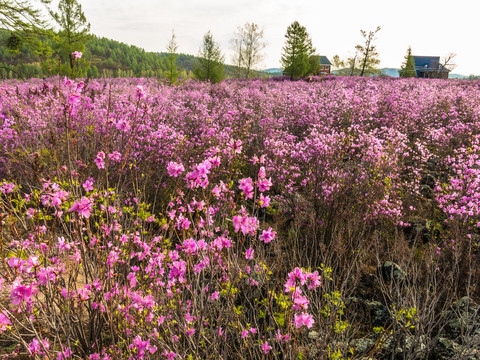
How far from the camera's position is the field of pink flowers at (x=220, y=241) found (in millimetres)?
2137

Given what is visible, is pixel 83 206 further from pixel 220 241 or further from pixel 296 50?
pixel 296 50

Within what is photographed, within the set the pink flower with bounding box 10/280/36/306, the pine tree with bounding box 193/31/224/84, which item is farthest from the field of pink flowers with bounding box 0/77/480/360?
the pine tree with bounding box 193/31/224/84

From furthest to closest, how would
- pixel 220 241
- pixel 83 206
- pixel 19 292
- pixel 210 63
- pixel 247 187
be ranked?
1. pixel 210 63
2. pixel 220 241
3. pixel 247 187
4. pixel 83 206
5. pixel 19 292

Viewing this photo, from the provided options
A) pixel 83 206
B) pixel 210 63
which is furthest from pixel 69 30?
pixel 83 206

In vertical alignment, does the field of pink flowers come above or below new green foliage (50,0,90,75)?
below

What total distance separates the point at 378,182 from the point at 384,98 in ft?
24.4

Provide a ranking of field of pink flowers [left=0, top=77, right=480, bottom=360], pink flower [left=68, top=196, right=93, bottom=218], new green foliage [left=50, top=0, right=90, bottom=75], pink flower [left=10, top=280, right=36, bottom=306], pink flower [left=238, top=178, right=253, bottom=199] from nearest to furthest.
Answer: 1. pink flower [left=10, top=280, right=36, bottom=306]
2. pink flower [left=68, top=196, right=93, bottom=218]
3. pink flower [left=238, top=178, right=253, bottom=199]
4. field of pink flowers [left=0, top=77, right=480, bottom=360]
5. new green foliage [left=50, top=0, right=90, bottom=75]

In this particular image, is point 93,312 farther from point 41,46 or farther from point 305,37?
point 305,37

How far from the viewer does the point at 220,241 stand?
8.04 feet

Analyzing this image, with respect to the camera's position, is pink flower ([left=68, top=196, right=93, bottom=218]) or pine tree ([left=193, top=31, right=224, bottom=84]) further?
pine tree ([left=193, top=31, right=224, bottom=84])

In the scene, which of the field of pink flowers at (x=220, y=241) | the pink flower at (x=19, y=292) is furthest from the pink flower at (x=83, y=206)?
the pink flower at (x=19, y=292)

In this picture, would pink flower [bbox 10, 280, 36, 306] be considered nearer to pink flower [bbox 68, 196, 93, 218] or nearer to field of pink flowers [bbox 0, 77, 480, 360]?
field of pink flowers [bbox 0, 77, 480, 360]

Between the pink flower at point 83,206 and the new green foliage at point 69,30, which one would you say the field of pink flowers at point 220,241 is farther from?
the new green foliage at point 69,30

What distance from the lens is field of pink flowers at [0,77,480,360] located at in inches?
84.1
